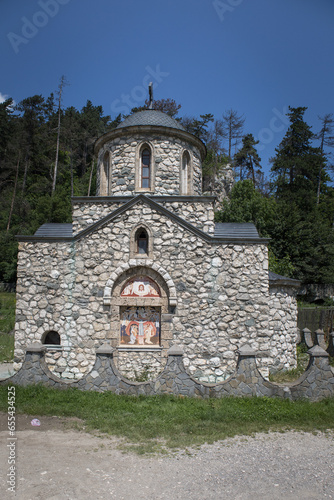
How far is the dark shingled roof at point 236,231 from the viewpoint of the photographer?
1012cm

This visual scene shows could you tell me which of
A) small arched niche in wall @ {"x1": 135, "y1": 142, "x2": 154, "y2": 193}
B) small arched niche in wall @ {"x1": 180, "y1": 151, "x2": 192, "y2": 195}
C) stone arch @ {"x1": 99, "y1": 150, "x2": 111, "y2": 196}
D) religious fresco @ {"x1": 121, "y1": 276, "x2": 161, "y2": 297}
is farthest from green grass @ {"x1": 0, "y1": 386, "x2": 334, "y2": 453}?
small arched niche in wall @ {"x1": 180, "y1": 151, "x2": 192, "y2": 195}

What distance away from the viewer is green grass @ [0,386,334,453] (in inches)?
244

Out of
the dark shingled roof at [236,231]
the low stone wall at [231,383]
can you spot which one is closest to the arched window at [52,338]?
the low stone wall at [231,383]

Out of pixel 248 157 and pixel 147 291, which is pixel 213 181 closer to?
pixel 248 157

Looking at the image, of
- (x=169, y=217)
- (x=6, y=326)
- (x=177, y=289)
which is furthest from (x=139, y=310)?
(x=6, y=326)

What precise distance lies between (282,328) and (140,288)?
17.1ft

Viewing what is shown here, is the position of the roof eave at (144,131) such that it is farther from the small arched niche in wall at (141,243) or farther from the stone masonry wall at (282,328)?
the stone masonry wall at (282,328)

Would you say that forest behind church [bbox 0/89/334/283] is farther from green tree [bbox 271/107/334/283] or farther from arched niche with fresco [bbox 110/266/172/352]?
arched niche with fresco [bbox 110/266/172/352]

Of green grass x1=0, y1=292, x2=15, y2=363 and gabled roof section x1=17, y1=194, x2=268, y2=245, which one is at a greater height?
gabled roof section x1=17, y1=194, x2=268, y2=245

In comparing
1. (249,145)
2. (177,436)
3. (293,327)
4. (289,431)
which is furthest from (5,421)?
(249,145)

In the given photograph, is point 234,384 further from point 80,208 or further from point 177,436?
point 80,208

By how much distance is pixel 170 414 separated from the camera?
6941 millimetres

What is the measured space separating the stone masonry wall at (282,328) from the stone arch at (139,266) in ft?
12.5

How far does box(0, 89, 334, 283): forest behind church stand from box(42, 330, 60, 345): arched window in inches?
833
